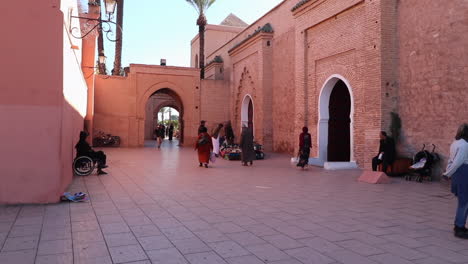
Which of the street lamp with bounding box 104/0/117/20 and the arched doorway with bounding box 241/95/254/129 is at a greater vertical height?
the street lamp with bounding box 104/0/117/20

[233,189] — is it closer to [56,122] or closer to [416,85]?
[56,122]

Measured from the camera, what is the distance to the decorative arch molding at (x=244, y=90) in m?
19.4

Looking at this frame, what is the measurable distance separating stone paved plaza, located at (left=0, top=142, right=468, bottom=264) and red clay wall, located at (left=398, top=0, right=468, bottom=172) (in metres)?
1.52

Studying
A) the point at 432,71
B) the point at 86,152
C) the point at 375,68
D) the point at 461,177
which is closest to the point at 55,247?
the point at 461,177

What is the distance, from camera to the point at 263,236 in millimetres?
4277

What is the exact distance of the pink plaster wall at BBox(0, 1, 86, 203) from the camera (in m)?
5.77

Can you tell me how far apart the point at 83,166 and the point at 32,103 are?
141 inches

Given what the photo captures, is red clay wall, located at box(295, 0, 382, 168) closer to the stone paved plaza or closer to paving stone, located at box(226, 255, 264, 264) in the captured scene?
the stone paved plaza

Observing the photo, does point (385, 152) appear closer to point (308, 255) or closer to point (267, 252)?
point (308, 255)

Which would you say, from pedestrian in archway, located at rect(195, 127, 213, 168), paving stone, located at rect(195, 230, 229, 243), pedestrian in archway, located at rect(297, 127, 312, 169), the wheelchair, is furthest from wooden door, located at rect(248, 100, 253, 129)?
paving stone, located at rect(195, 230, 229, 243)

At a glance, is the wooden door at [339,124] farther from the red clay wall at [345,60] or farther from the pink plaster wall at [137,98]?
the pink plaster wall at [137,98]

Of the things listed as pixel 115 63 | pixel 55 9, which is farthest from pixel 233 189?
pixel 115 63

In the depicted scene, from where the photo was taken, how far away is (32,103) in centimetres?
584

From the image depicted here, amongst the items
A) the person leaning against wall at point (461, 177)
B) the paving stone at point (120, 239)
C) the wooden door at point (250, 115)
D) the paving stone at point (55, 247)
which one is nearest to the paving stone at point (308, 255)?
the paving stone at point (120, 239)
